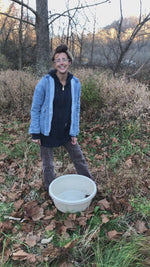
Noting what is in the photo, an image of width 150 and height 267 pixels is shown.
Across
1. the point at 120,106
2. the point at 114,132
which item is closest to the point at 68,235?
the point at 114,132

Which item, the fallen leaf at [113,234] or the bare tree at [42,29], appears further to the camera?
the bare tree at [42,29]

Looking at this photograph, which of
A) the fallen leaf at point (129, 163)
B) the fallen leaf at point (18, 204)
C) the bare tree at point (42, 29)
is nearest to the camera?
the fallen leaf at point (18, 204)

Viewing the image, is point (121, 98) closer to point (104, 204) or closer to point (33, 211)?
point (104, 204)

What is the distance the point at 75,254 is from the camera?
6.03 ft

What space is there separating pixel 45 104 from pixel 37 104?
0.09 meters

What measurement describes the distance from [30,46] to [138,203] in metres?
16.5

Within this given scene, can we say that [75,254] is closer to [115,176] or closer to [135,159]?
[115,176]

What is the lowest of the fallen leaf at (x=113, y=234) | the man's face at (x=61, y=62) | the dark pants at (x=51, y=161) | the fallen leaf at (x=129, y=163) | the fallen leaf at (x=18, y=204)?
the fallen leaf at (x=18, y=204)

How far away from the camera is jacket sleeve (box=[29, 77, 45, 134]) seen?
2.20 m

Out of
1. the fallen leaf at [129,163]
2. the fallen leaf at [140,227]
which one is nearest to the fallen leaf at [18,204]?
the fallen leaf at [140,227]

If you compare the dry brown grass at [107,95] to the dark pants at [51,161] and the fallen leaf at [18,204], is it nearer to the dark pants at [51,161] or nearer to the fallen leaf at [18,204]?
the dark pants at [51,161]

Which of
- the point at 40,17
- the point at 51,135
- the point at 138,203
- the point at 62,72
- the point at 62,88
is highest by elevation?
the point at 40,17

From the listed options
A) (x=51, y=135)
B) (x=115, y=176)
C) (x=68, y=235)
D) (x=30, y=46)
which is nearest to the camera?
(x=68, y=235)

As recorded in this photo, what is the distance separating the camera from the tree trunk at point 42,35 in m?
6.21
